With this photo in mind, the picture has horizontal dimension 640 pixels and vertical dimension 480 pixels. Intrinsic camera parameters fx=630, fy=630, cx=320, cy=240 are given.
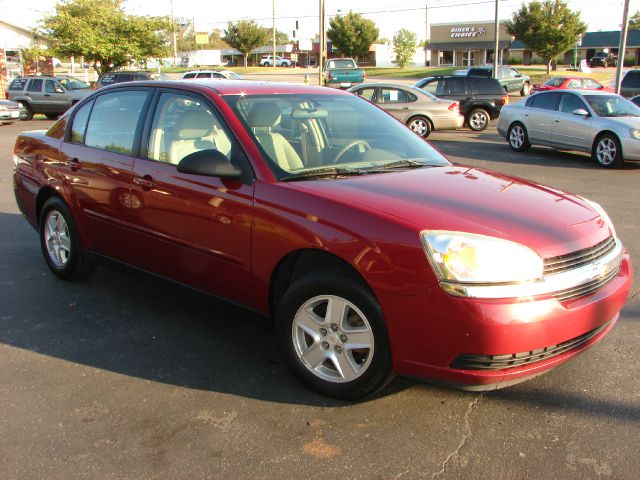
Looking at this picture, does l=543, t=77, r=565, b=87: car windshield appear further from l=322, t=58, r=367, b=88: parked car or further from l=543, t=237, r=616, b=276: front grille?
l=543, t=237, r=616, b=276: front grille

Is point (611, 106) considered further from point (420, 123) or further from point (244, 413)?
point (244, 413)

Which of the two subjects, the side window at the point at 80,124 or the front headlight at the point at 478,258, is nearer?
the front headlight at the point at 478,258

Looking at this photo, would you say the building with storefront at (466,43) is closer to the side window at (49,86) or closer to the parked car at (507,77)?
the parked car at (507,77)

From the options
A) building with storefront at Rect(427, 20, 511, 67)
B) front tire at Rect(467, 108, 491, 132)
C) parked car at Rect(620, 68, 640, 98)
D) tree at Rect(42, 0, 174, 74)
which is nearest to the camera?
front tire at Rect(467, 108, 491, 132)

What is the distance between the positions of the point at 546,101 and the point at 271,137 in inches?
473

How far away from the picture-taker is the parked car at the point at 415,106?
17.8 m

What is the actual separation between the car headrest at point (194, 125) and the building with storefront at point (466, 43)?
228 feet

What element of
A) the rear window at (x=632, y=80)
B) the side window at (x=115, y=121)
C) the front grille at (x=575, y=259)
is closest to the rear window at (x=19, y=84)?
the rear window at (x=632, y=80)

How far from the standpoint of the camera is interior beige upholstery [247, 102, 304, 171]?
3.80m

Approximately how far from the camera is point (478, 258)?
9.47 feet

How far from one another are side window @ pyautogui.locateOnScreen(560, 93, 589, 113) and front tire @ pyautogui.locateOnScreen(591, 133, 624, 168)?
→ 40.1 inches

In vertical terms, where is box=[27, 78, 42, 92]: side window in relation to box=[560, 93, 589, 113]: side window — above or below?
above

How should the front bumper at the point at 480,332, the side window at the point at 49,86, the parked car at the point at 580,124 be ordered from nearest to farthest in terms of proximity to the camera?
the front bumper at the point at 480,332 → the parked car at the point at 580,124 → the side window at the point at 49,86

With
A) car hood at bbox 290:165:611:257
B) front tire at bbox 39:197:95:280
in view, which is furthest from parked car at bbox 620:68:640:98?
front tire at bbox 39:197:95:280
